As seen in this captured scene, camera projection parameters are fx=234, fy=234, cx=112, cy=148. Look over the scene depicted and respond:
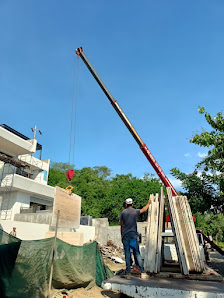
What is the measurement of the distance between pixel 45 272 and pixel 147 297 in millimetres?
3042

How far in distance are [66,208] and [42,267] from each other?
2.40 metres

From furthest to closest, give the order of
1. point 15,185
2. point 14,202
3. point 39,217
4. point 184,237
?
point 14,202 < point 15,185 < point 39,217 < point 184,237

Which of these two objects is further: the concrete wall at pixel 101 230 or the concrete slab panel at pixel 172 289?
the concrete wall at pixel 101 230

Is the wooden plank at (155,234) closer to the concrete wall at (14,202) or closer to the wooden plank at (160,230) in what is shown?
the wooden plank at (160,230)

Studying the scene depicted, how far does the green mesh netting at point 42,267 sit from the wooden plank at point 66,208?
3.37 feet

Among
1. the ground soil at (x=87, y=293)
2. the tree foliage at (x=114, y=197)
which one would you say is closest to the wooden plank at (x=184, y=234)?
the ground soil at (x=87, y=293)

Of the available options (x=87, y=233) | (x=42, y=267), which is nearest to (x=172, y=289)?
(x=42, y=267)

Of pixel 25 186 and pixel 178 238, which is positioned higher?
pixel 25 186

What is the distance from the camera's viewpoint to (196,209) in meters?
12.2

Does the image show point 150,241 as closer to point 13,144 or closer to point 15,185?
point 15,185

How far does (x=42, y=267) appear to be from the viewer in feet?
→ 17.8

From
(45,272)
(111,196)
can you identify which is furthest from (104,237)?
(45,272)

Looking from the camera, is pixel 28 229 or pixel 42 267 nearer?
pixel 42 267

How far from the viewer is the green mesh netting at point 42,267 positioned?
15.2ft
